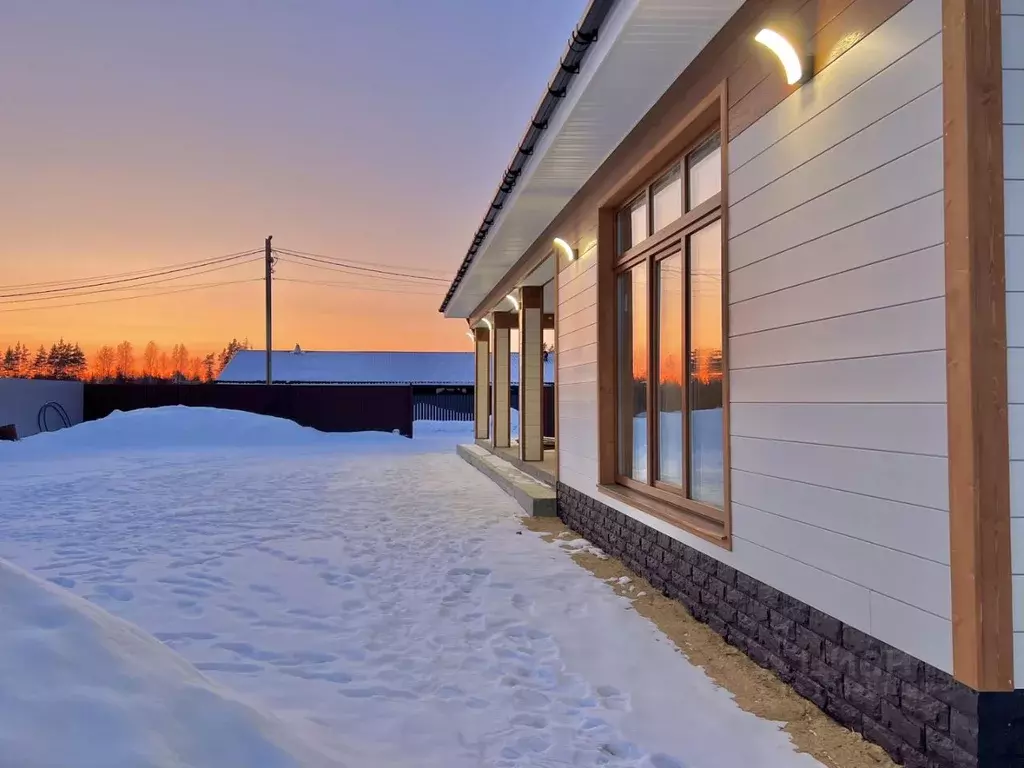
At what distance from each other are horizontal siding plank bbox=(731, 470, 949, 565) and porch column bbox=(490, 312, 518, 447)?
846 centimetres

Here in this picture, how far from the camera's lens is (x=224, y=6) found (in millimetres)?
8148

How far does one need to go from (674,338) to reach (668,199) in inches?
36.2

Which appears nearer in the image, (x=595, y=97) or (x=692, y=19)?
(x=692, y=19)

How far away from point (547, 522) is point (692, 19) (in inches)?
177

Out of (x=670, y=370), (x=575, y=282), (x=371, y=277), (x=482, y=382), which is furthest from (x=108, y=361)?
(x=670, y=370)

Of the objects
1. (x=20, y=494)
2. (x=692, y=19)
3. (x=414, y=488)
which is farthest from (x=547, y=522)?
(x=20, y=494)

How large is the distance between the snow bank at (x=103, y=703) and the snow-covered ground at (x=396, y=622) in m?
0.12

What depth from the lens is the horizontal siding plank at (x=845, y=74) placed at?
2.03 metres

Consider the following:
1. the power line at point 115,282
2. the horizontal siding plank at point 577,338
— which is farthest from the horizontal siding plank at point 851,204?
the power line at point 115,282

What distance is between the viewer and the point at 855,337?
7.65 feet

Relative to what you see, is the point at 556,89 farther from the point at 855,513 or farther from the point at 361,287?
the point at 361,287

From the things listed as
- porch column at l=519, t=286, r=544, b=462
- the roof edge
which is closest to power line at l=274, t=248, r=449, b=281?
porch column at l=519, t=286, r=544, b=462

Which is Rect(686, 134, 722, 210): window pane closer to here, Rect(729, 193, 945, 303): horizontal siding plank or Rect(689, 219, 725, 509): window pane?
Rect(689, 219, 725, 509): window pane

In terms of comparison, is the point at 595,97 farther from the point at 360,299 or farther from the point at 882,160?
the point at 360,299
